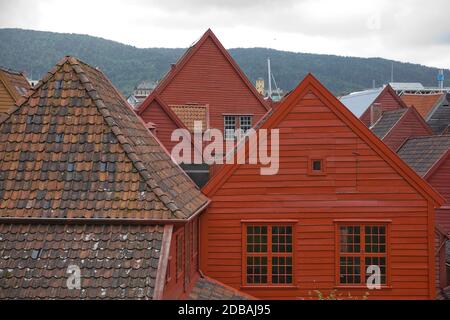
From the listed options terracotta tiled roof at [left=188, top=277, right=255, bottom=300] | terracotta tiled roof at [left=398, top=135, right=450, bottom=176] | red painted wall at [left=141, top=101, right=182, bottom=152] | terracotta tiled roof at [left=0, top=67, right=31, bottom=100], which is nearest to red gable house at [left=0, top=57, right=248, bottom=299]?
terracotta tiled roof at [left=188, top=277, right=255, bottom=300]

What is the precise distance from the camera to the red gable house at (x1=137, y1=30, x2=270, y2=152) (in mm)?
35531

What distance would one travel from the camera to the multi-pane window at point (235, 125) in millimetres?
37844

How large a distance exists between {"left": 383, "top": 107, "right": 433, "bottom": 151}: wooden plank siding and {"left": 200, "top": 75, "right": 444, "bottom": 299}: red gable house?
17.2 metres

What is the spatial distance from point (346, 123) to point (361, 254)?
3.58 m

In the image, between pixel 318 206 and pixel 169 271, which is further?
pixel 318 206

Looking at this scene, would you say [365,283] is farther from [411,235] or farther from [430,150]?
[430,150]

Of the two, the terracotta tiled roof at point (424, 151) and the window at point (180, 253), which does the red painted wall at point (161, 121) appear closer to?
the terracotta tiled roof at point (424, 151)

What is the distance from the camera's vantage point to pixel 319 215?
17.2 m

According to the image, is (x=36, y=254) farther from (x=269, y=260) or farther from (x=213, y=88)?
(x=213, y=88)

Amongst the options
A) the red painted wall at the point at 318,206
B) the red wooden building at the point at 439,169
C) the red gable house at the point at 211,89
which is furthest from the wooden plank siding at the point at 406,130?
the red painted wall at the point at 318,206

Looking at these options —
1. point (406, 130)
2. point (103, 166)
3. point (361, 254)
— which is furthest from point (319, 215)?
point (406, 130)

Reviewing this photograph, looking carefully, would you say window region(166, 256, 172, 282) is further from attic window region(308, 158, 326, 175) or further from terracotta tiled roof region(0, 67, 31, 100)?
terracotta tiled roof region(0, 67, 31, 100)

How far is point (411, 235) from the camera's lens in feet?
56.4
